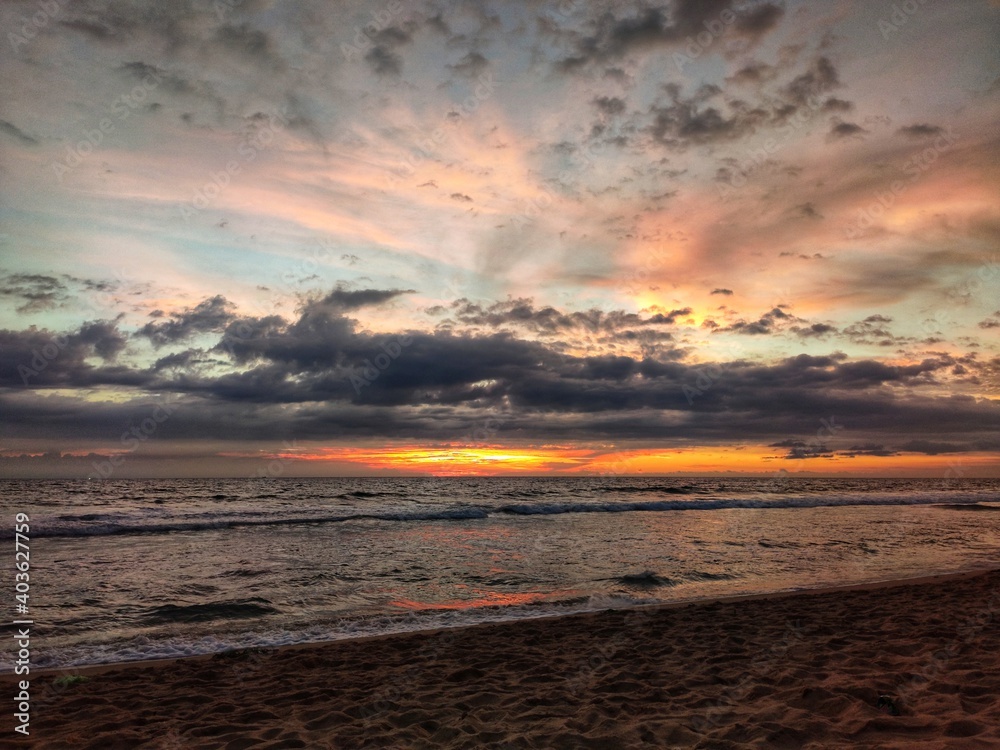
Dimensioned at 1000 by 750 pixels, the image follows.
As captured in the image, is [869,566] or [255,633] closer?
[255,633]

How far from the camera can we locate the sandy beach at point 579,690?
5.60 m

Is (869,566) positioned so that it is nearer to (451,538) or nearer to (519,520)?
(451,538)

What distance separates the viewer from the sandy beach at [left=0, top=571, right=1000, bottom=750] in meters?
5.60

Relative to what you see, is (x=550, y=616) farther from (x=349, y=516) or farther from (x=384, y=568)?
(x=349, y=516)

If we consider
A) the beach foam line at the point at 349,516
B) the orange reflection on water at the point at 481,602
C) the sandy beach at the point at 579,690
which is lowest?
the beach foam line at the point at 349,516

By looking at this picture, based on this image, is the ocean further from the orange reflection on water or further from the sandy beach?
the sandy beach

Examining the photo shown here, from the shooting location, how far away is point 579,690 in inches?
275

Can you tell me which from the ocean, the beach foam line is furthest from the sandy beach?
the beach foam line

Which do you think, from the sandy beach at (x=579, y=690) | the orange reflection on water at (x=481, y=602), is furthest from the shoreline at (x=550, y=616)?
the orange reflection on water at (x=481, y=602)

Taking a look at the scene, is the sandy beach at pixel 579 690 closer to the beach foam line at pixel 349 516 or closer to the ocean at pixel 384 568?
the ocean at pixel 384 568

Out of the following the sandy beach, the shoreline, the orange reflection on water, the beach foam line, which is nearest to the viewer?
the sandy beach

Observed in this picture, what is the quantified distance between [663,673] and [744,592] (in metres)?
7.53

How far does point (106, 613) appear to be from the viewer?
11727 millimetres

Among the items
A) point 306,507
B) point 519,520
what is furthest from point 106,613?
point 306,507
